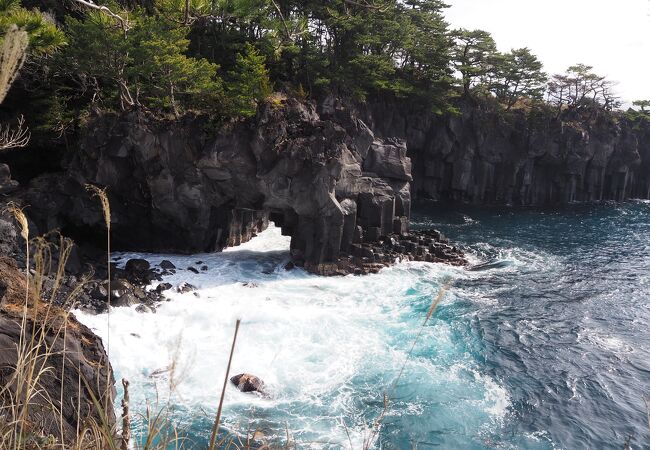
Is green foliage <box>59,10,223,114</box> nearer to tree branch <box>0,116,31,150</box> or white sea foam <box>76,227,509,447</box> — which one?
tree branch <box>0,116,31,150</box>

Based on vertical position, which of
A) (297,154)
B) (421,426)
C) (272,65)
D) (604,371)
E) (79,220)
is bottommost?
(421,426)

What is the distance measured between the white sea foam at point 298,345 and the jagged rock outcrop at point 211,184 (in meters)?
1.68

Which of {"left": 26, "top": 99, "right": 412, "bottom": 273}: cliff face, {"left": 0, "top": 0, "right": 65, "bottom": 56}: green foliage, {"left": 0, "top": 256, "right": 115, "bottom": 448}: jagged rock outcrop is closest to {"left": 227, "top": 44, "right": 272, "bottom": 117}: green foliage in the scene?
{"left": 26, "top": 99, "right": 412, "bottom": 273}: cliff face

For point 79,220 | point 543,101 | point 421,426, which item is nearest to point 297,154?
point 79,220

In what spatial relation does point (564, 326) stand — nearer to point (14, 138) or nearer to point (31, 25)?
point (31, 25)

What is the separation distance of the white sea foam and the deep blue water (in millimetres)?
1274

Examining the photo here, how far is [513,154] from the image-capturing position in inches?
1756

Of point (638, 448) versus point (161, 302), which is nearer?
point (638, 448)

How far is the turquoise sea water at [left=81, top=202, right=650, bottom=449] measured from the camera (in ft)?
41.0

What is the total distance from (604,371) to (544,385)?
8.64ft

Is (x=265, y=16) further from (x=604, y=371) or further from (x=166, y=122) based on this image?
(x=604, y=371)

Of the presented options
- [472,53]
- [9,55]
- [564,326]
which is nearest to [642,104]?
[472,53]

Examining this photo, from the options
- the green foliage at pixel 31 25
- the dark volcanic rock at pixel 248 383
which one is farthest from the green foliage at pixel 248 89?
the dark volcanic rock at pixel 248 383

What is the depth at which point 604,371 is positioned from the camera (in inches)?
611
